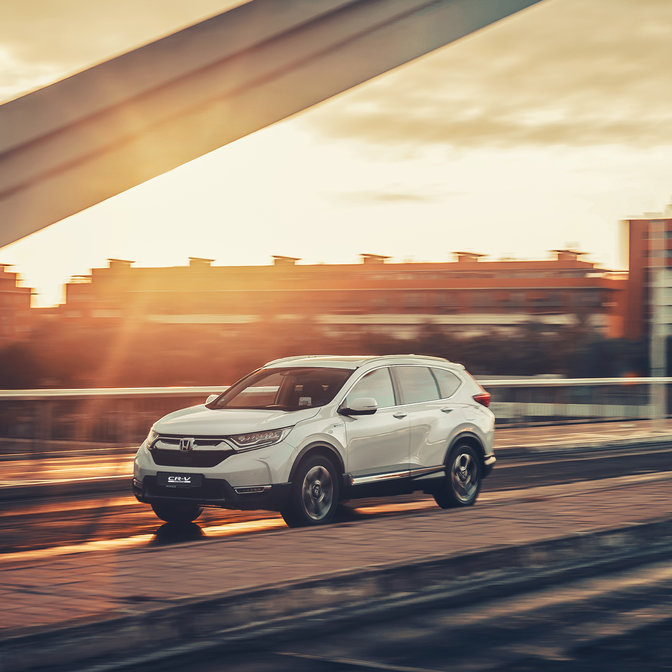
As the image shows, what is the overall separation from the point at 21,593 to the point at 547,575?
11.9 ft

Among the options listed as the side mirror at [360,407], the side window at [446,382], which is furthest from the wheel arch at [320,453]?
the side window at [446,382]

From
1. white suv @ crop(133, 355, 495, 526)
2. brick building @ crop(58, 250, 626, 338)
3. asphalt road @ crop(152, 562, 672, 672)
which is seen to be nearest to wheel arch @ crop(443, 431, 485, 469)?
white suv @ crop(133, 355, 495, 526)

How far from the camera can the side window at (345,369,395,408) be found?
11828 millimetres

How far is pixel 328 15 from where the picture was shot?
24.6 ft

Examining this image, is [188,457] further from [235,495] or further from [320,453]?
[320,453]

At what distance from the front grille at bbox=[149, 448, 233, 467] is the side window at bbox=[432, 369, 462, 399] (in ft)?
10.0

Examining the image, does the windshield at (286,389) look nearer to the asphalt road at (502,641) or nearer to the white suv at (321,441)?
the white suv at (321,441)

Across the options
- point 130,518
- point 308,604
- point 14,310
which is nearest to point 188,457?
point 130,518

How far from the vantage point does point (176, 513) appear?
11727 millimetres

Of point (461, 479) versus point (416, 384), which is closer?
point (416, 384)

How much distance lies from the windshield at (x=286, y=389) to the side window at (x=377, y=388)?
0.55ft

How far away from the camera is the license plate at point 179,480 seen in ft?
34.8

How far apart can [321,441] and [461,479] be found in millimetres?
2294

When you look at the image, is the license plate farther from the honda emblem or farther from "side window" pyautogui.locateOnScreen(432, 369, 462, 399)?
"side window" pyautogui.locateOnScreen(432, 369, 462, 399)
